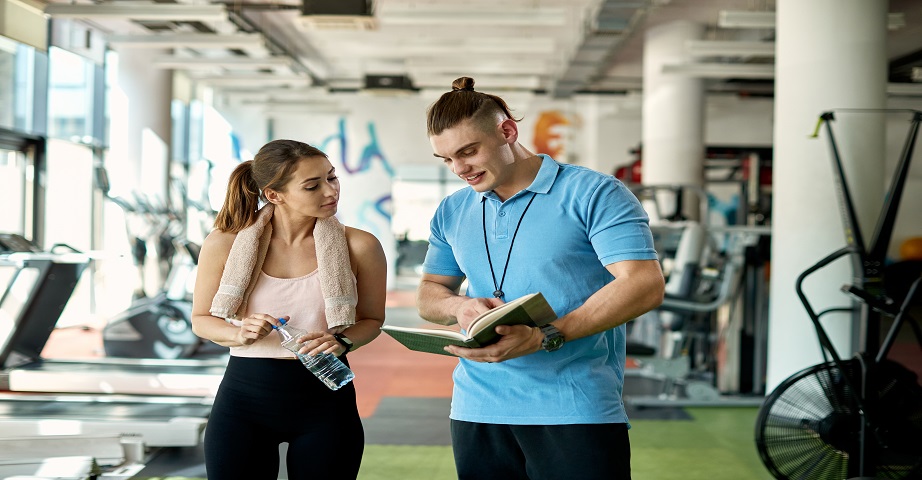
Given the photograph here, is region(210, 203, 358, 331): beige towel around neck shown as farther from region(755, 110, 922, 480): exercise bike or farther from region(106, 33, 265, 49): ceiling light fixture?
region(106, 33, 265, 49): ceiling light fixture

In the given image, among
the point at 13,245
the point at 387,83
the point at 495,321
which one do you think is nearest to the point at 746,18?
the point at 387,83

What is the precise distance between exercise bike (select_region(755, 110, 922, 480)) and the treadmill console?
4907 millimetres

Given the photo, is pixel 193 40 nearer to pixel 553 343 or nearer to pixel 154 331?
pixel 154 331

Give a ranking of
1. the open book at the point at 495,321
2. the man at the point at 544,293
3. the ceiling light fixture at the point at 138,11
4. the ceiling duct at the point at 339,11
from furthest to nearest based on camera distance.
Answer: the ceiling light fixture at the point at 138,11, the ceiling duct at the point at 339,11, the man at the point at 544,293, the open book at the point at 495,321

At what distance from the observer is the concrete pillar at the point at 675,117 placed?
10.8m

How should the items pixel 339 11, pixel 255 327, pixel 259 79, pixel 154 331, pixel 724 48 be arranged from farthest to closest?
1. pixel 259 79
2. pixel 724 48
3. pixel 339 11
4. pixel 154 331
5. pixel 255 327

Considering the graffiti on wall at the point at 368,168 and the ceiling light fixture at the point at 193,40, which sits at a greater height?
the ceiling light fixture at the point at 193,40

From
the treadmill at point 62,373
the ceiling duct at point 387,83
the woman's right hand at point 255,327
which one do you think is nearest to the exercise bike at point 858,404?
the woman's right hand at point 255,327

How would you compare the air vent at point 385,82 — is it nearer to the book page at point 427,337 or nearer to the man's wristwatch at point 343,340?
the man's wristwatch at point 343,340

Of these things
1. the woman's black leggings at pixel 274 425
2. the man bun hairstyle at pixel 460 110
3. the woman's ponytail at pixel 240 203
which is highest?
the man bun hairstyle at pixel 460 110

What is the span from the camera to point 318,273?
2096mm

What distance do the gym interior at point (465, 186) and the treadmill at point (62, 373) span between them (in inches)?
0.8

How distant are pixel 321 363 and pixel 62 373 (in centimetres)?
466

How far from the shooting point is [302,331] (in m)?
2.05
